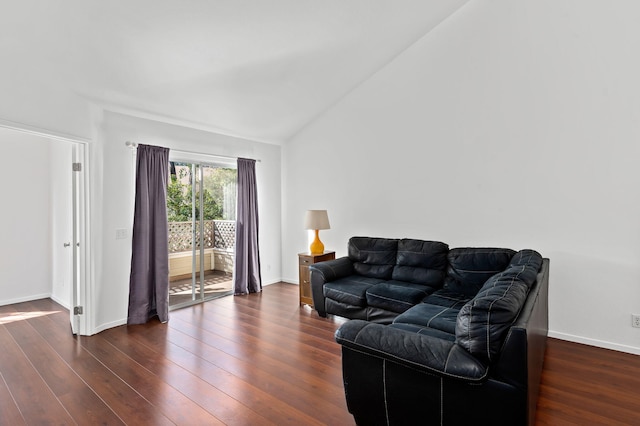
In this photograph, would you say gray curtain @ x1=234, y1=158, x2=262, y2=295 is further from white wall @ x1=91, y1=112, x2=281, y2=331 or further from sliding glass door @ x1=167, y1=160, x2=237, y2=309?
white wall @ x1=91, y1=112, x2=281, y2=331

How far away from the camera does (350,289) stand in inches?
152

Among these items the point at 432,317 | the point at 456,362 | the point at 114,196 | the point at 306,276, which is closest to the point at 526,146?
the point at 432,317

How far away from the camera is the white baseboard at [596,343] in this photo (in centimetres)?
314

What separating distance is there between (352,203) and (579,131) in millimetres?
2839

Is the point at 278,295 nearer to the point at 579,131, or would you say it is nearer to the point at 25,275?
the point at 25,275

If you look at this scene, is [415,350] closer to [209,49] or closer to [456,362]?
[456,362]

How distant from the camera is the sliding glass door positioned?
4629 millimetres

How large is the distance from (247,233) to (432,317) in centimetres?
329

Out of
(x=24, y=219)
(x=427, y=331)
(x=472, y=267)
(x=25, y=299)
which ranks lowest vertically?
(x=25, y=299)

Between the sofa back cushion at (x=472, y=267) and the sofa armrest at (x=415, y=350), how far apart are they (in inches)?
75.8

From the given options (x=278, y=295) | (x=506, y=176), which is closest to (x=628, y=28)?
(x=506, y=176)

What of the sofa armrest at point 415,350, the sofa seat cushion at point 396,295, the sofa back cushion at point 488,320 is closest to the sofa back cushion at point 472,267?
the sofa seat cushion at point 396,295

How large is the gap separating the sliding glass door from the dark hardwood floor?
860 millimetres

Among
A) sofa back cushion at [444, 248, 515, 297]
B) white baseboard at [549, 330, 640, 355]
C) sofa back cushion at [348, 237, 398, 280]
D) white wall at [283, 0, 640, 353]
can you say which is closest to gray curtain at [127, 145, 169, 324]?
sofa back cushion at [348, 237, 398, 280]
